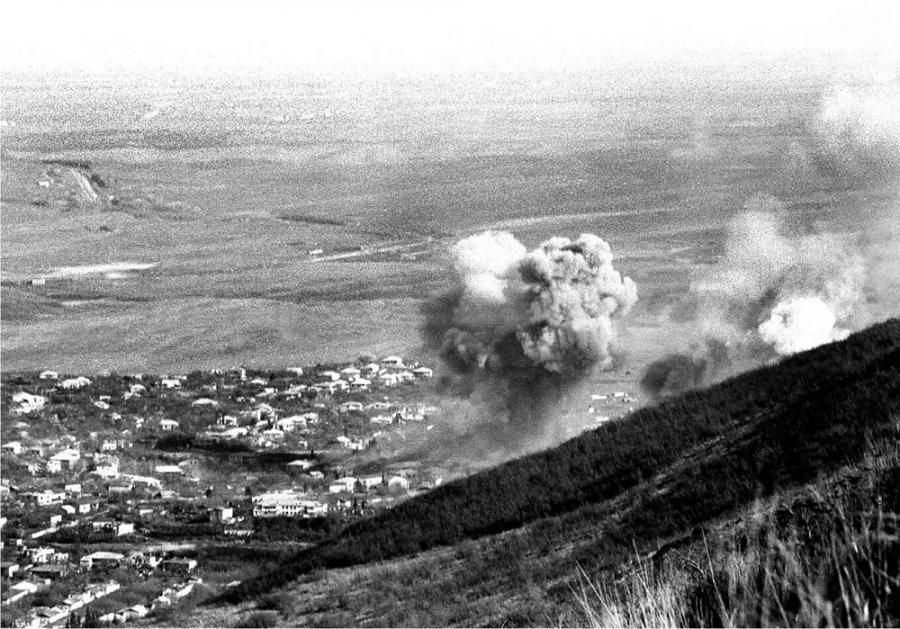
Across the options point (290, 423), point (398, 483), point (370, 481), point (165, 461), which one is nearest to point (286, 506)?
point (398, 483)

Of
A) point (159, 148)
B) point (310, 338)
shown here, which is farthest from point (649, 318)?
point (159, 148)

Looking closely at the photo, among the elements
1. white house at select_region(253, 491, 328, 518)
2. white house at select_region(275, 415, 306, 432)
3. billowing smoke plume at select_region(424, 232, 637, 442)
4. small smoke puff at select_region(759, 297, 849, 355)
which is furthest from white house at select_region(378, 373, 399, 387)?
white house at select_region(253, 491, 328, 518)

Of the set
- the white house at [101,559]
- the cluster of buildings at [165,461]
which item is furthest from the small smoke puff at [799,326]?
the white house at [101,559]

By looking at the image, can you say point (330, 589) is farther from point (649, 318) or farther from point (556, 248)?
point (649, 318)

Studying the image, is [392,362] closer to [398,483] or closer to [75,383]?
[75,383]

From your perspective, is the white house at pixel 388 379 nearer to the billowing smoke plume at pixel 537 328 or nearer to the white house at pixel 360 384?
the white house at pixel 360 384

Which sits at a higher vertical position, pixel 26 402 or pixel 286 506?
pixel 26 402

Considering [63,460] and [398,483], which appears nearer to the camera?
[63,460]
